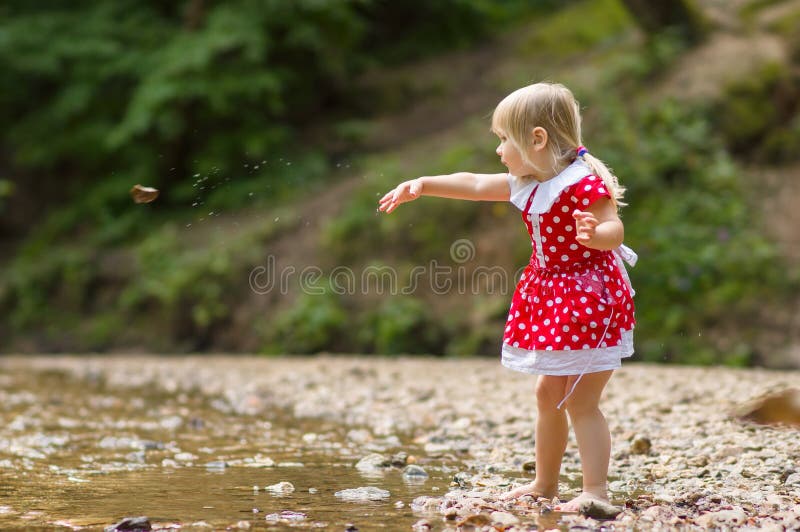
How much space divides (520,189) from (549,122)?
9.3 inches

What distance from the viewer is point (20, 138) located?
1135 cm

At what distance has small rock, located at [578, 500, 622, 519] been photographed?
2.39m

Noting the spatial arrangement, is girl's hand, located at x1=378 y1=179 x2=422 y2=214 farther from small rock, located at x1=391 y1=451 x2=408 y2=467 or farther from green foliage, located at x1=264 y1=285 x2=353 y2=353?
green foliage, located at x1=264 y1=285 x2=353 y2=353

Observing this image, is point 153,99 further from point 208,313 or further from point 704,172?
point 704,172

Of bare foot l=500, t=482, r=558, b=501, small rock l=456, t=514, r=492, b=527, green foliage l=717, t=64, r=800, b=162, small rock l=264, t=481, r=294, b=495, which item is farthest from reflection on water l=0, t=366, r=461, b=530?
green foliage l=717, t=64, r=800, b=162

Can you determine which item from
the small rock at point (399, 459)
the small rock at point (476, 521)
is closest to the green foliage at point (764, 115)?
the small rock at point (399, 459)

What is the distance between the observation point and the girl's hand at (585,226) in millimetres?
2473

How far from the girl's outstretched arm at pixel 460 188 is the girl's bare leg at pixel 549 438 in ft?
2.07

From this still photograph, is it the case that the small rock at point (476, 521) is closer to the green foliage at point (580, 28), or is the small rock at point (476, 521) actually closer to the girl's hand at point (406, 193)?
the girl's hand at point (406, 193)

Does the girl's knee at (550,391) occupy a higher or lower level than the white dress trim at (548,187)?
lower

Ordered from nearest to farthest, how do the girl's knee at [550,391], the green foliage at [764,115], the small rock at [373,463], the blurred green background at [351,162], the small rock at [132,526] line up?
the small rock at [132,526]
the girl's knee at [550,391]
the small rock at [373,463]
the blurred green background at [351,162]
the green foliage at [764,115]

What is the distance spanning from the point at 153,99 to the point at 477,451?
7.63 m

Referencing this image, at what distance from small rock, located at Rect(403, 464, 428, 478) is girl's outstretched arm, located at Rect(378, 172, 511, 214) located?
0.98m

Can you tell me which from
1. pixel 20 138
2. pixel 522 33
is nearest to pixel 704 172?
pixel 522 33
